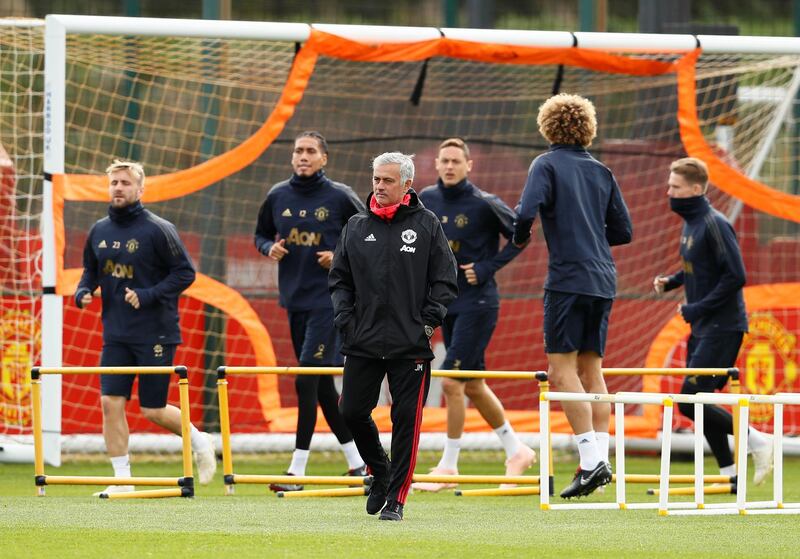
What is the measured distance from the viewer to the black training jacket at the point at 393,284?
7543 mm

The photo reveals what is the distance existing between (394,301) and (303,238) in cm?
279

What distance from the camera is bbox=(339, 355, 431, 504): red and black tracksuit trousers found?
7625 mm

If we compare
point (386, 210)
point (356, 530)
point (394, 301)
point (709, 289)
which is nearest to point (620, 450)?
point (394, 301)

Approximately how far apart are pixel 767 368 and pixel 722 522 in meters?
5.59

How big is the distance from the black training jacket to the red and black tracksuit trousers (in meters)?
0.10

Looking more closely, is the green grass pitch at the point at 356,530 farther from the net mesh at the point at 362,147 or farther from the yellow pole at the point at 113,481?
the net mesh at the point at 362,147

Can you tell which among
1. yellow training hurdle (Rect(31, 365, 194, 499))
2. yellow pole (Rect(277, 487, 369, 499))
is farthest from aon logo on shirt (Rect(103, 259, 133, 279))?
yellow pole (Rect(277, 487, 369, 499))

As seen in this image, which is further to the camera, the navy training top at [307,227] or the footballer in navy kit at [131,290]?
the navy training top at [307,227]

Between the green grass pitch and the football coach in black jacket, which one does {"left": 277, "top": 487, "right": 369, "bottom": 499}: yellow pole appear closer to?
the green grass pitch

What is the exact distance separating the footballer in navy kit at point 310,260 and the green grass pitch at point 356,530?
80 cm

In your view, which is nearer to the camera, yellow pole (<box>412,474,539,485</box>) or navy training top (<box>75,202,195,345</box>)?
yellow pole (<box>412,474,539,485</box>)

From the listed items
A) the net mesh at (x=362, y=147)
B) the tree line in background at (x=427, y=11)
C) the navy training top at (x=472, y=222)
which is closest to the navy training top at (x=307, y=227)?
the navy training top at (x=472, y=222)

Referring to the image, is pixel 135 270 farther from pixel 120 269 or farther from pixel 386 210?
pixel 386 210

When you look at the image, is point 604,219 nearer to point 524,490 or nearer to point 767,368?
point 524,490
